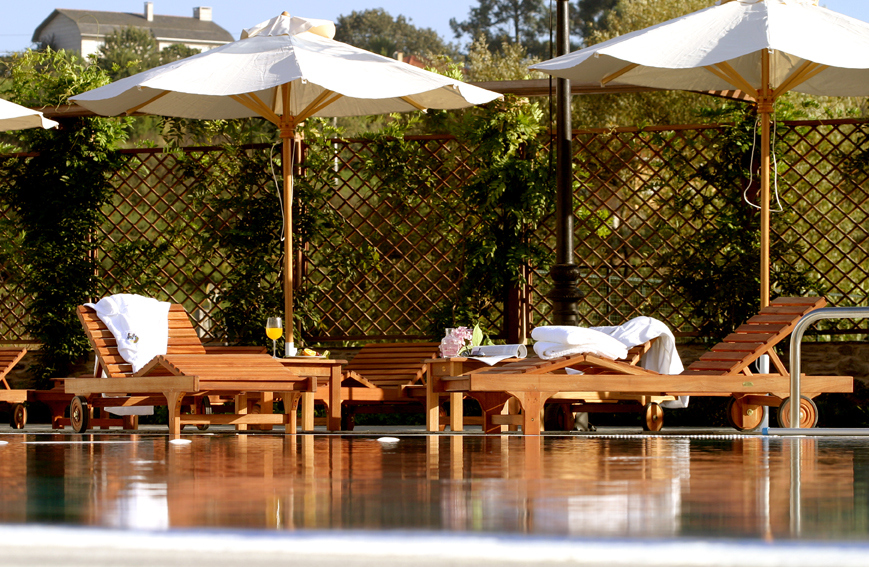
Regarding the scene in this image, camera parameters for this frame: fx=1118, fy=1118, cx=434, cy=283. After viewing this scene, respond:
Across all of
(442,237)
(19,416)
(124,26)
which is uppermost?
(124,26)

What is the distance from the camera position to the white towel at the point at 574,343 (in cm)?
524

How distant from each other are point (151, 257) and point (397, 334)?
1.94 metres

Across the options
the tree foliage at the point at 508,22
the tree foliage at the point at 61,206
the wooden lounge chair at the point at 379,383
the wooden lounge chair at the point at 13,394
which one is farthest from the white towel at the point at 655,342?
the tree foliage at the point at 508,22

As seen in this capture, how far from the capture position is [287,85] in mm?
6609

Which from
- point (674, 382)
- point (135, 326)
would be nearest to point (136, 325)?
point (135, 326)

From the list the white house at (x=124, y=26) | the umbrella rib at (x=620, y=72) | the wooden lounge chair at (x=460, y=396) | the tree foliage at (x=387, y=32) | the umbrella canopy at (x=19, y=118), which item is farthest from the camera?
the white house at (x=124, y=26)

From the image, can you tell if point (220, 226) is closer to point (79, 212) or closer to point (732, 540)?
point (79, 212)

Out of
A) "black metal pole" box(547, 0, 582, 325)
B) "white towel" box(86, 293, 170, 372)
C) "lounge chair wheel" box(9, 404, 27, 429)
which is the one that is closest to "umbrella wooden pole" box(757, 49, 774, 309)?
"black metal pole" box(547, 0, 582, 325)

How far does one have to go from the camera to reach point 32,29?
51.0m

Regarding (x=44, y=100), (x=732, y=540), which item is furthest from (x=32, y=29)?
(x=732, y=540)

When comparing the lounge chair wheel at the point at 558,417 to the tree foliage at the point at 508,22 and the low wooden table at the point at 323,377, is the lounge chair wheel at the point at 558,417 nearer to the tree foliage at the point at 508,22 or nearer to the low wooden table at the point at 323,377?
the low wooden table at the point at 323,377

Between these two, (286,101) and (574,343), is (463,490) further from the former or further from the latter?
(286,101)

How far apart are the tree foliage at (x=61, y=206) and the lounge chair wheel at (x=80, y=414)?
2.12 m

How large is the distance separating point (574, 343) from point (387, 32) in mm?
39353
